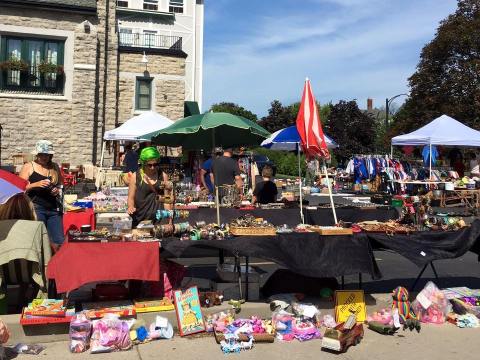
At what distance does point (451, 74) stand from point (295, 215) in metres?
27.4

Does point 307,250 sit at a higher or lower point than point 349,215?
lower

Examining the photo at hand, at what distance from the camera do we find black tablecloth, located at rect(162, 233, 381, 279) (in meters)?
5.31

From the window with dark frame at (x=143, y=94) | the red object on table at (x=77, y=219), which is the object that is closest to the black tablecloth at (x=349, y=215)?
the red object on table at (x=77, y=219)

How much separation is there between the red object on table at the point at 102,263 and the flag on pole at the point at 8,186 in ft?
2.30

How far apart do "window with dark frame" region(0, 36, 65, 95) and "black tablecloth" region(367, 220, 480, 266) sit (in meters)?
19.3

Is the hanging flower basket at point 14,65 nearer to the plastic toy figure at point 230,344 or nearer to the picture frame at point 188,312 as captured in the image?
the picture frame at point 188,312

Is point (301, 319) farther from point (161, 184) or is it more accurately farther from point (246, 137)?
point (246, 137)

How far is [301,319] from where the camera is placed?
5.43 m

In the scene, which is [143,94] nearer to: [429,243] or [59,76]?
[59,76]

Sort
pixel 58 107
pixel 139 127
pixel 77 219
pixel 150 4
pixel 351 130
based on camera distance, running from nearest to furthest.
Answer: pixel 77 219
pixel 139 127
pixel 58 107
pixel 150 4
pixel 351 130

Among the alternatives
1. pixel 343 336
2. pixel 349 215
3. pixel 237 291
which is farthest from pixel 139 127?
pixel 343 336

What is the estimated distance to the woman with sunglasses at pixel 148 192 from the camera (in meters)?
6.35

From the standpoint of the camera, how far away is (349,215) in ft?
28.0

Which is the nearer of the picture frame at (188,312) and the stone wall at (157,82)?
the picture frame at (188,312)
